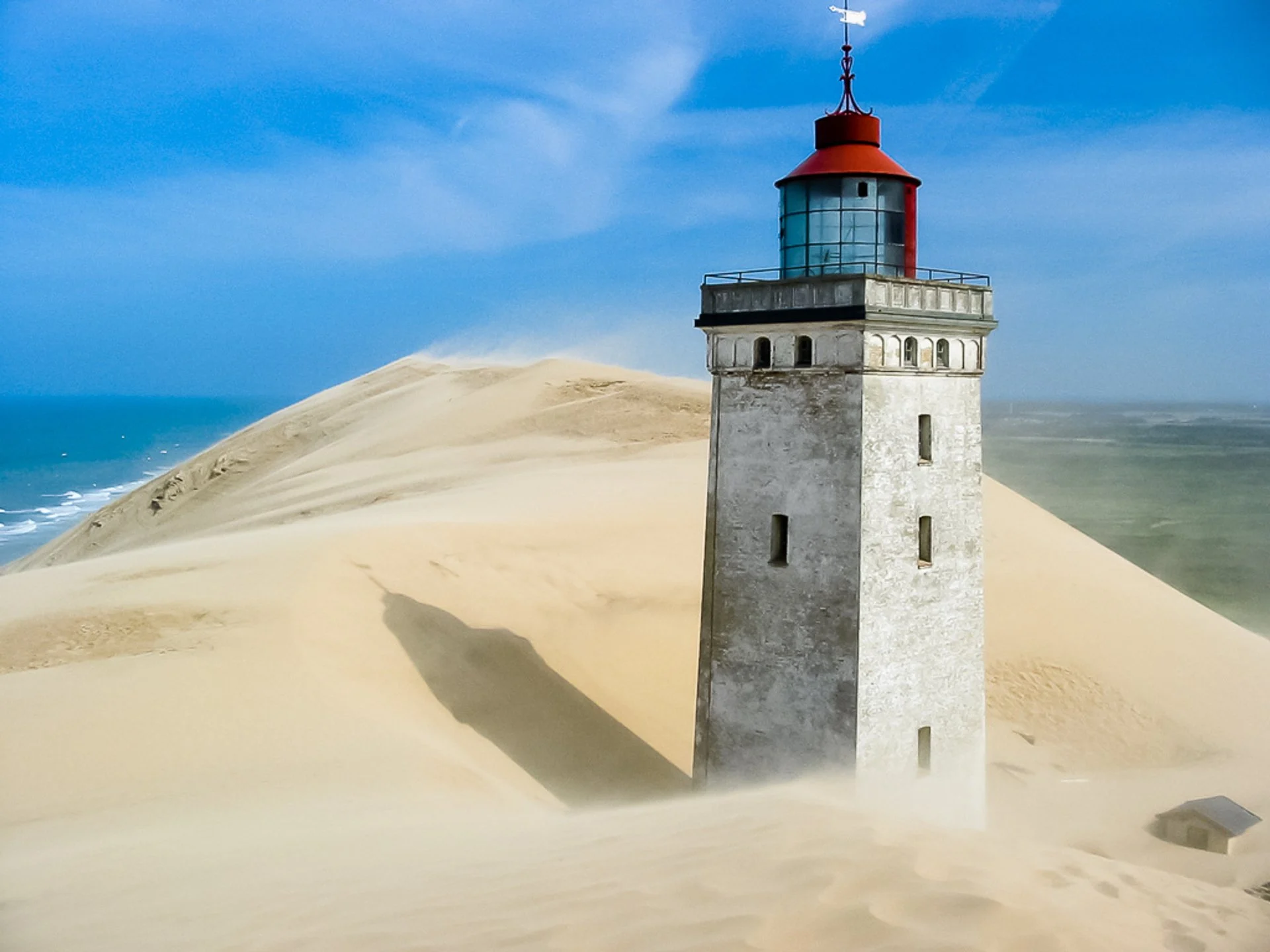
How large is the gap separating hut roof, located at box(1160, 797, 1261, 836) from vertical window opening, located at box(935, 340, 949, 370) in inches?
300

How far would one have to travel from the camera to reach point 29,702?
50.3 ft

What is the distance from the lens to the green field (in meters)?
62.1

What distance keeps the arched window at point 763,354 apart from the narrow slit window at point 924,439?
6.33 feet

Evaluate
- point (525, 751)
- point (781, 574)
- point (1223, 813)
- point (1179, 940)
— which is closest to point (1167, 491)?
point (1223, 813)

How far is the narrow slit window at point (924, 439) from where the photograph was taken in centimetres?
1496

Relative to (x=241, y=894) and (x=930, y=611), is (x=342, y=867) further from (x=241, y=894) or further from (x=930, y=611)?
(x=930, y=611)

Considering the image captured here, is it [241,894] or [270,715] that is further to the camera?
[270,715]

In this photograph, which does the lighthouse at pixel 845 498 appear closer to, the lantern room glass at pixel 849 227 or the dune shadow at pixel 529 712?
the lantern room glass at pixel 849 227

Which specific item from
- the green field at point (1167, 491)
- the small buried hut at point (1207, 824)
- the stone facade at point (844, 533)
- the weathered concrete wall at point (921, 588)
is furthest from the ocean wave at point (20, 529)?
the small buried hut at point (1207, 824)

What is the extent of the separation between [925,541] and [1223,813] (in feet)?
21.4

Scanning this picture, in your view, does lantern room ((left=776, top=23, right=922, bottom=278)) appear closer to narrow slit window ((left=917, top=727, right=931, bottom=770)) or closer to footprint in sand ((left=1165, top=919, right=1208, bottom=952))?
narrow slit window ((left=917, top=727, right=931, bottom=770))

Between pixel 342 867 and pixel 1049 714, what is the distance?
16049mm

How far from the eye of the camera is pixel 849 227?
15.0 metres

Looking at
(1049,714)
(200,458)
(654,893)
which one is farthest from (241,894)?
(200,458)
